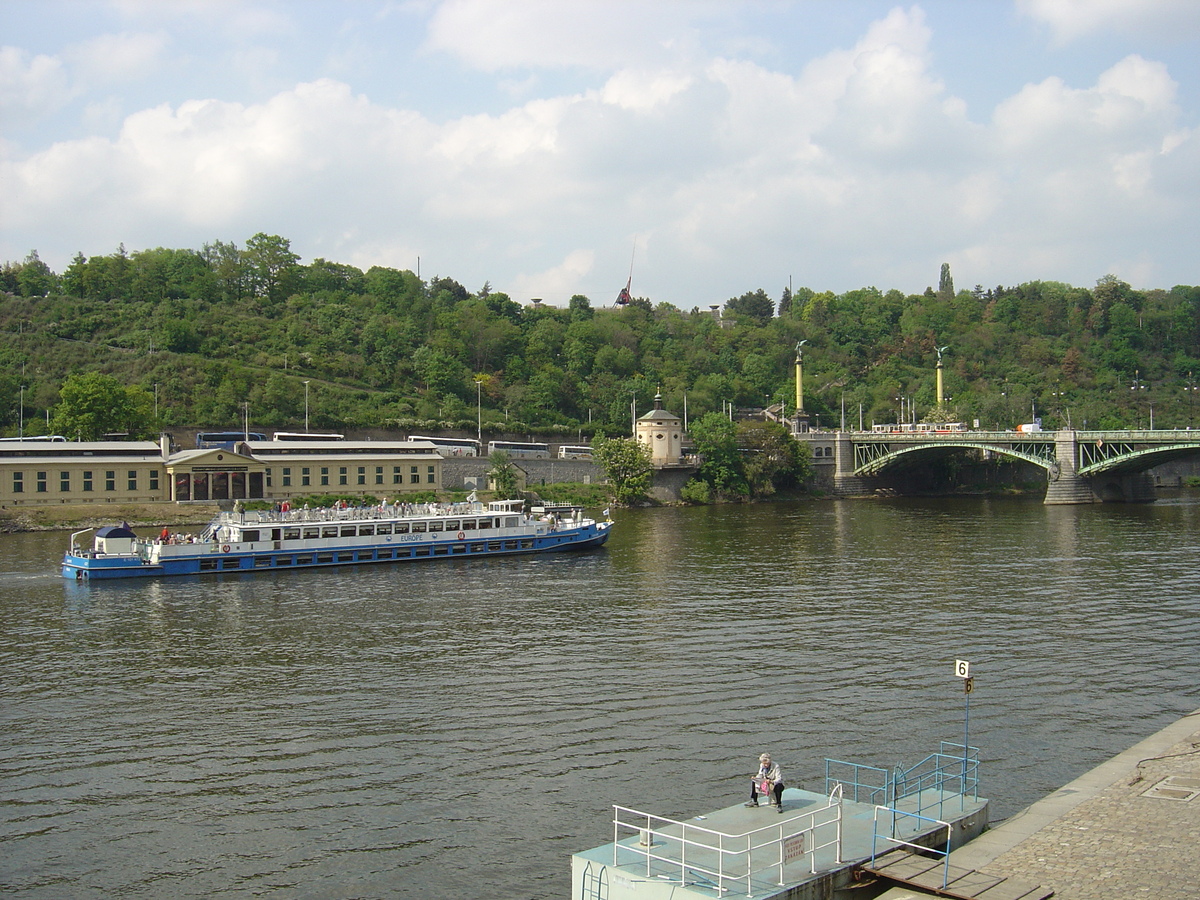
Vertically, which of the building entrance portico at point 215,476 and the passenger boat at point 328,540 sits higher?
the building entrance portico at point 215,476

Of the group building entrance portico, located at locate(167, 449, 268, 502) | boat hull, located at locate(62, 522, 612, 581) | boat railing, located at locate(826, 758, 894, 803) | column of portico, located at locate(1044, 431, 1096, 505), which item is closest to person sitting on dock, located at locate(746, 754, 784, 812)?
boat railing, located at locate(826, 758, 894, 803)

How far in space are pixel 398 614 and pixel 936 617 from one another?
1000 inches

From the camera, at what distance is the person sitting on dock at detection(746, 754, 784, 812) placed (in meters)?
22.7

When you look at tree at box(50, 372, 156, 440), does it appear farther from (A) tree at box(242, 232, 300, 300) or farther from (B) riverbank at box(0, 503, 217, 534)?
(A) tree at box(242, 232, 300, 300)

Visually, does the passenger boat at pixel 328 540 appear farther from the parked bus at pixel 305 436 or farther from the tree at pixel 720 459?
the tree at pixel 720 459

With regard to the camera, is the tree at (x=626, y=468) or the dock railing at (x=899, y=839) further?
the tree at (x=626, y=468)

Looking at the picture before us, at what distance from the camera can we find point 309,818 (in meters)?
25.6

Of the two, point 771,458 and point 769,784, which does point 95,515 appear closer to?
point 771,458

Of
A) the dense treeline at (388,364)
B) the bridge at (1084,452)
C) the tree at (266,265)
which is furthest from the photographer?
the tree at (266,265)

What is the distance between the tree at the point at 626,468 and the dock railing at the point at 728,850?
90.8 meters

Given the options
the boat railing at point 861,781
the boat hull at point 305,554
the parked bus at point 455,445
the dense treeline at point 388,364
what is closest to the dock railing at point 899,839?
the boat railing at point 861,781

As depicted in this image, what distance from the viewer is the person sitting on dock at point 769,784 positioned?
74.5ft

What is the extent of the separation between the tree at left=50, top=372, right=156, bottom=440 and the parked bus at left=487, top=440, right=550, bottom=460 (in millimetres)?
38716

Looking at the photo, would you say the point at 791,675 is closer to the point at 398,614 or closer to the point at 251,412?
the point at 398,614
